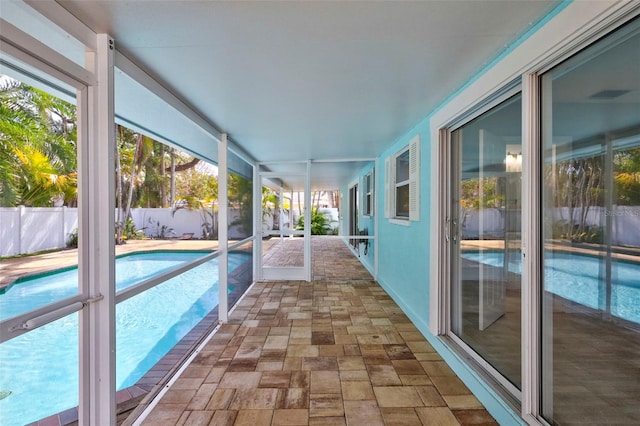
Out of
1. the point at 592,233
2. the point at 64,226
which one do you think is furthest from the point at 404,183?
the point at 64,226

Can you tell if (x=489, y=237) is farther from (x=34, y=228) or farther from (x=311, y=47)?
(x=34, y=228)

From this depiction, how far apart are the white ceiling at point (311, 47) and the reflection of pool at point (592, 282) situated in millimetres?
1147

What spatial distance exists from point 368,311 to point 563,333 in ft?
8.28

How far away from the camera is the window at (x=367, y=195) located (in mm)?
6082

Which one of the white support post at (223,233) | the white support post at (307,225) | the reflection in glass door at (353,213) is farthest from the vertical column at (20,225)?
the reflection in glass door at (353,213)

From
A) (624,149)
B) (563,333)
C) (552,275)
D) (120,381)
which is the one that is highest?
(624,149)

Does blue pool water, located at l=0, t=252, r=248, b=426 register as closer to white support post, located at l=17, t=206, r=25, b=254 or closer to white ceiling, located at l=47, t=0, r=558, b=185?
white support post, located at l=17, t=206, r=25, b=254

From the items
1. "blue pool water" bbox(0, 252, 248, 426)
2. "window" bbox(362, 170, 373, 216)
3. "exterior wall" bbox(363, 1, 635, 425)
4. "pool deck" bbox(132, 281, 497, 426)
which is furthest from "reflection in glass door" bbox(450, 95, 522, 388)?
"window" bbox(362, 170, 373, 216)

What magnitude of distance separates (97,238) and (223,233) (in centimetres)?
197

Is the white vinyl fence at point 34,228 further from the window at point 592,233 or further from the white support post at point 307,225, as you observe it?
the white support post at point 307,225

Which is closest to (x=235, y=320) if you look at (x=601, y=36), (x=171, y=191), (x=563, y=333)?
(x=563, y=333)

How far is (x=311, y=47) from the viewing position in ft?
5.46

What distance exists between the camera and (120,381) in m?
2.41

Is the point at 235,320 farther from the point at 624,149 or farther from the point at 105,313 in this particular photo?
the point at 624,149
